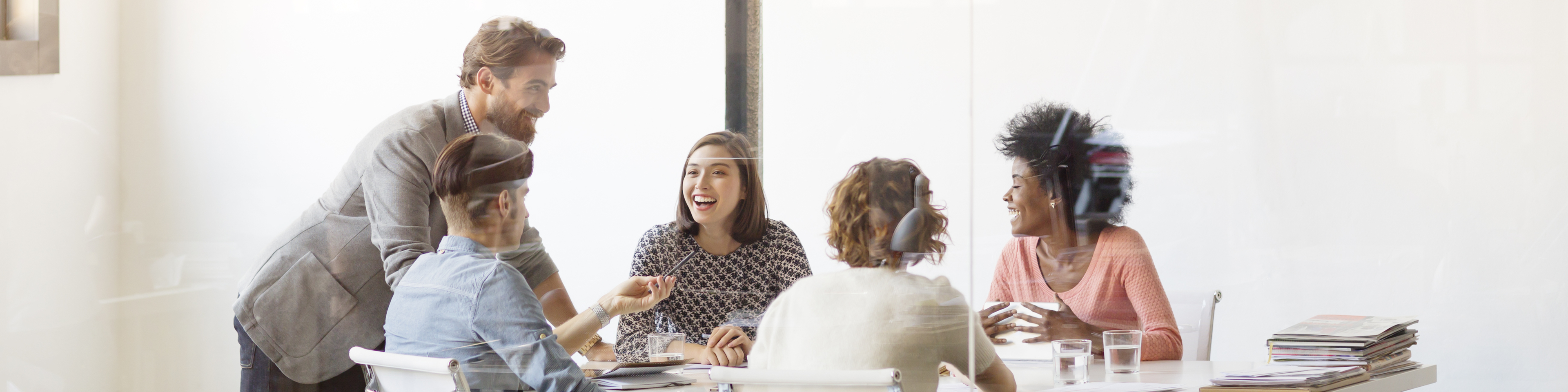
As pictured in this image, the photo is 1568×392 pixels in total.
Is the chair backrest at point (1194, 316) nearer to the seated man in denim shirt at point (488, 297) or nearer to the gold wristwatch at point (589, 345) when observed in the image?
the seated man in denim shirt at point (488, 297)

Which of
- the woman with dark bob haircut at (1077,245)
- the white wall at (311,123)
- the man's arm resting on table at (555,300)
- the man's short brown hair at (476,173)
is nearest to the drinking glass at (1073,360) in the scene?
the woman with dark bob haircut at (1077,245)

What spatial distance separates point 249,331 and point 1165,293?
207 centimetres

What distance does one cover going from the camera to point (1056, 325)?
2279 mm

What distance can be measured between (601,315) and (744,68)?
0.61 m

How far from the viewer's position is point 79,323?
2.65m

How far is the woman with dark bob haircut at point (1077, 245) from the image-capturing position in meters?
2.29

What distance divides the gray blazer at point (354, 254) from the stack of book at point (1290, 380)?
138 cm

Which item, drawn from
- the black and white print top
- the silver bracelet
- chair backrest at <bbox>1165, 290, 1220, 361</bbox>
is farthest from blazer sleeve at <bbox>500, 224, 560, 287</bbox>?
chair backrest at <bbox>1165, 290, 1220, 361</bbox>

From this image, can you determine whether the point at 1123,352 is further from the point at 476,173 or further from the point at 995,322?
the point at 476,173

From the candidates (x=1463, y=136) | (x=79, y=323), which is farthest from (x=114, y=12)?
(x=1463, y=136)

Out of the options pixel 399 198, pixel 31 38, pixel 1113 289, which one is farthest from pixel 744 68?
pixel 31 38

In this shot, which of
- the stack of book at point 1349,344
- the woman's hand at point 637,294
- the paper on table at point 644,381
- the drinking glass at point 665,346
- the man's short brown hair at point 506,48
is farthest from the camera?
the man's short brown hair at point 506,48

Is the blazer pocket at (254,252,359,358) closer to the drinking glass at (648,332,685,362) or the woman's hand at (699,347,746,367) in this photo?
the drinking glass at (648,332,685,362)

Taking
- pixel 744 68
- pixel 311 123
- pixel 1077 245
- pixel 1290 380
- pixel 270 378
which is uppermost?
pixel 744 68
